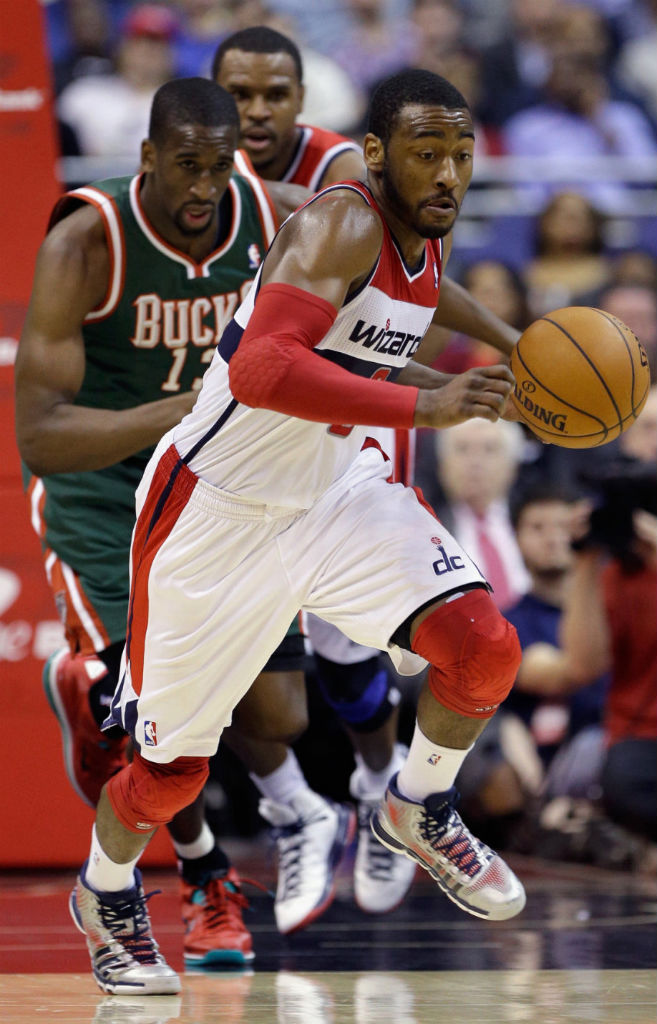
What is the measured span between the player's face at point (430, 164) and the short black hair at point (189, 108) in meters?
0.92

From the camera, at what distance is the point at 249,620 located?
3.42m

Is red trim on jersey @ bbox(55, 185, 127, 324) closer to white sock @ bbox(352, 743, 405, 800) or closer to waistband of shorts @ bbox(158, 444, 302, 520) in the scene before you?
waistband of shorts @ bbox(158, 444, 302, 520)

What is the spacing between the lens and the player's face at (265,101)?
502 centimetres

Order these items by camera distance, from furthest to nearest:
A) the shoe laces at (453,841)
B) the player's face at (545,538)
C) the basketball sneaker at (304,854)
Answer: the player's face at (545,538) → the basketball sneaker at (304,854) → the shoe laces at (453,841)

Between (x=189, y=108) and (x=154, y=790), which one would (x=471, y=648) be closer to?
(x=154, y=790)

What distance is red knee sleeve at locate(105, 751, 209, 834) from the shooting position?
11.6 feet

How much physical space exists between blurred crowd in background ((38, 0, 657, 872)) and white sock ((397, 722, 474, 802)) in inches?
64.4

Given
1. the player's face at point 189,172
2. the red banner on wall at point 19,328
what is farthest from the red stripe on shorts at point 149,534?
the red banner on wall at point 19,328

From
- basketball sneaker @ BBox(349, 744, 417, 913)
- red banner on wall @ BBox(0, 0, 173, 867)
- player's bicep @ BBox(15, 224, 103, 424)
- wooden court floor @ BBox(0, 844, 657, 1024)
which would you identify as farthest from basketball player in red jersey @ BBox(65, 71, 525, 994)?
red banner on wall @ BBox(0, 0, 173, 867)

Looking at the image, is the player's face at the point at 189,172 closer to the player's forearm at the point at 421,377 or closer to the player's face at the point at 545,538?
the player's forearm at the point at 421,377

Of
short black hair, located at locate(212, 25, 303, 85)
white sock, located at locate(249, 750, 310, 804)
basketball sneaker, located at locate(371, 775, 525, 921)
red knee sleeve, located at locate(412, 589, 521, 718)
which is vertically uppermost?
short black hair, located at locate(212, 25, 303, 85)

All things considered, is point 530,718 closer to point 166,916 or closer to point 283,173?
point 166,916

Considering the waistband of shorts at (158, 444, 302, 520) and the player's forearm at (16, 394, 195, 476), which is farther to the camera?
the player's forearm at (16, 394, 195, 476)

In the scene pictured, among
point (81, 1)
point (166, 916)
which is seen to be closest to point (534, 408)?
point (166, 916)
